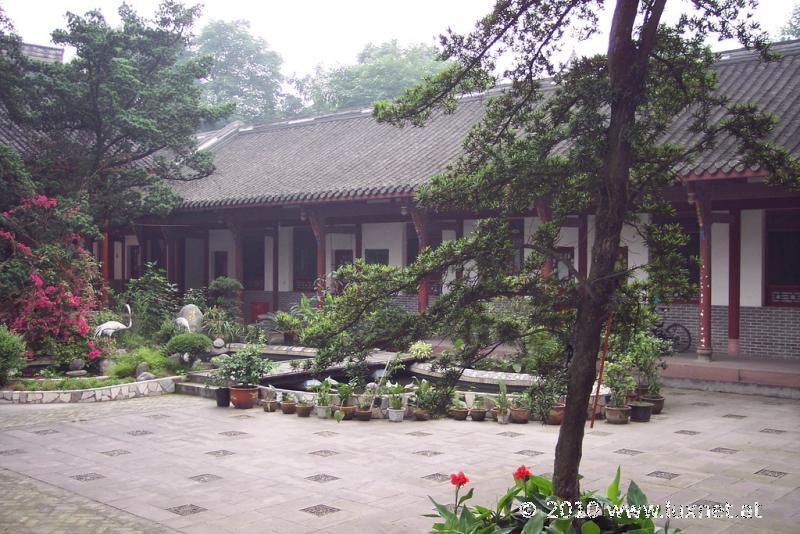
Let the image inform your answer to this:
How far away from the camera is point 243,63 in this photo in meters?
39.7

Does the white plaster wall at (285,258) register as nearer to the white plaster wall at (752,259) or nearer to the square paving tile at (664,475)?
the white plaster wall at (752,259)

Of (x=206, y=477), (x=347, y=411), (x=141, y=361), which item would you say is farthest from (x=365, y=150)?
(x=206, y=477)

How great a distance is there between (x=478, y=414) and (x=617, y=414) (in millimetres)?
1587

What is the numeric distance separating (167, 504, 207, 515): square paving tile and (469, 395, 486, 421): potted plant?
416 cm

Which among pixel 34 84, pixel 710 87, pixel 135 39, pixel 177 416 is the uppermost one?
pixel 135 39

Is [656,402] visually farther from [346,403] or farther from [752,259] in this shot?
[752,259]

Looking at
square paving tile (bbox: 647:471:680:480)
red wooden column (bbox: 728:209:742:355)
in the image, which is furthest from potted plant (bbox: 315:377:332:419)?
red wooden column (bbox: 728:209:742:355)

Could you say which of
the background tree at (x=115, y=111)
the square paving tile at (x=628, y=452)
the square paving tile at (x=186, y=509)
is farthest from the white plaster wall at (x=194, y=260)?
the square paving tile at (x=186, y=509)

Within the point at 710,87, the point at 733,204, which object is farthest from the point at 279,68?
the point at 710,87

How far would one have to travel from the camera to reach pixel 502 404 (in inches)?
357

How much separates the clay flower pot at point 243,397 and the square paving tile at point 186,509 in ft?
14.5

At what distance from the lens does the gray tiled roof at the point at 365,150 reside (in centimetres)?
1243

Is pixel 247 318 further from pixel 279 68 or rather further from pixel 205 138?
pixel 279 68

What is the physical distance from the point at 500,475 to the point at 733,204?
8.15m
